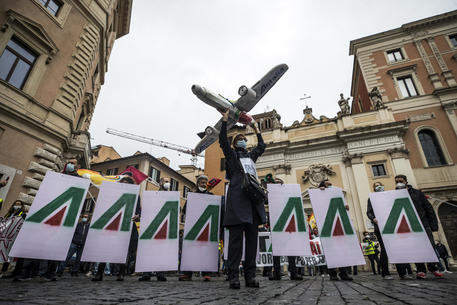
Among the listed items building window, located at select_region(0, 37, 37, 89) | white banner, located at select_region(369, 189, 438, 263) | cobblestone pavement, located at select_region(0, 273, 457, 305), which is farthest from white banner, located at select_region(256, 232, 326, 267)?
building window, located at select_region(0, 37, 37, 89)

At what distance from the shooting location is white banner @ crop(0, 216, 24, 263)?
4707mm

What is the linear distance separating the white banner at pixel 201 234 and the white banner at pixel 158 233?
236 millimetres

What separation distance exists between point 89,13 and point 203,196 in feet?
42.0

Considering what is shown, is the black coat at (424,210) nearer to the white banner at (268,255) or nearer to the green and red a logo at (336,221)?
the green and red a logo at (336,221)

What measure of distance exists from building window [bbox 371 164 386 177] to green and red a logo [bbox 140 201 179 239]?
15.6m

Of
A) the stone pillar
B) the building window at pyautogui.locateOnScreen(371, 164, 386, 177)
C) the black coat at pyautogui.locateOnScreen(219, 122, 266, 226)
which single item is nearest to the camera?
the black coat at pyautogui.locateOnScreen(219, 122, 266, 226)

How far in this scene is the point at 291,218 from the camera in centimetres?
475

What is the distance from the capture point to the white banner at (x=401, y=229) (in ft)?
13.6

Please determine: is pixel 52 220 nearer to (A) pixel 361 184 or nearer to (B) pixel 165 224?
(B) pixel 165 224

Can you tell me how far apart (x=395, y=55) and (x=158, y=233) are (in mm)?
23911

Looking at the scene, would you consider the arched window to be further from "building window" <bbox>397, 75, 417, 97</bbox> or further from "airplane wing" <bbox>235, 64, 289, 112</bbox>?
"airplane wing" <bbox>235, 64, 289, 112</bbox>

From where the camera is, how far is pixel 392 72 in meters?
18.7

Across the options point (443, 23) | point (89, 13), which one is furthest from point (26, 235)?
point (443, 23)

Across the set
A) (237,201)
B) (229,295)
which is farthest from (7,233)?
(229,295)
